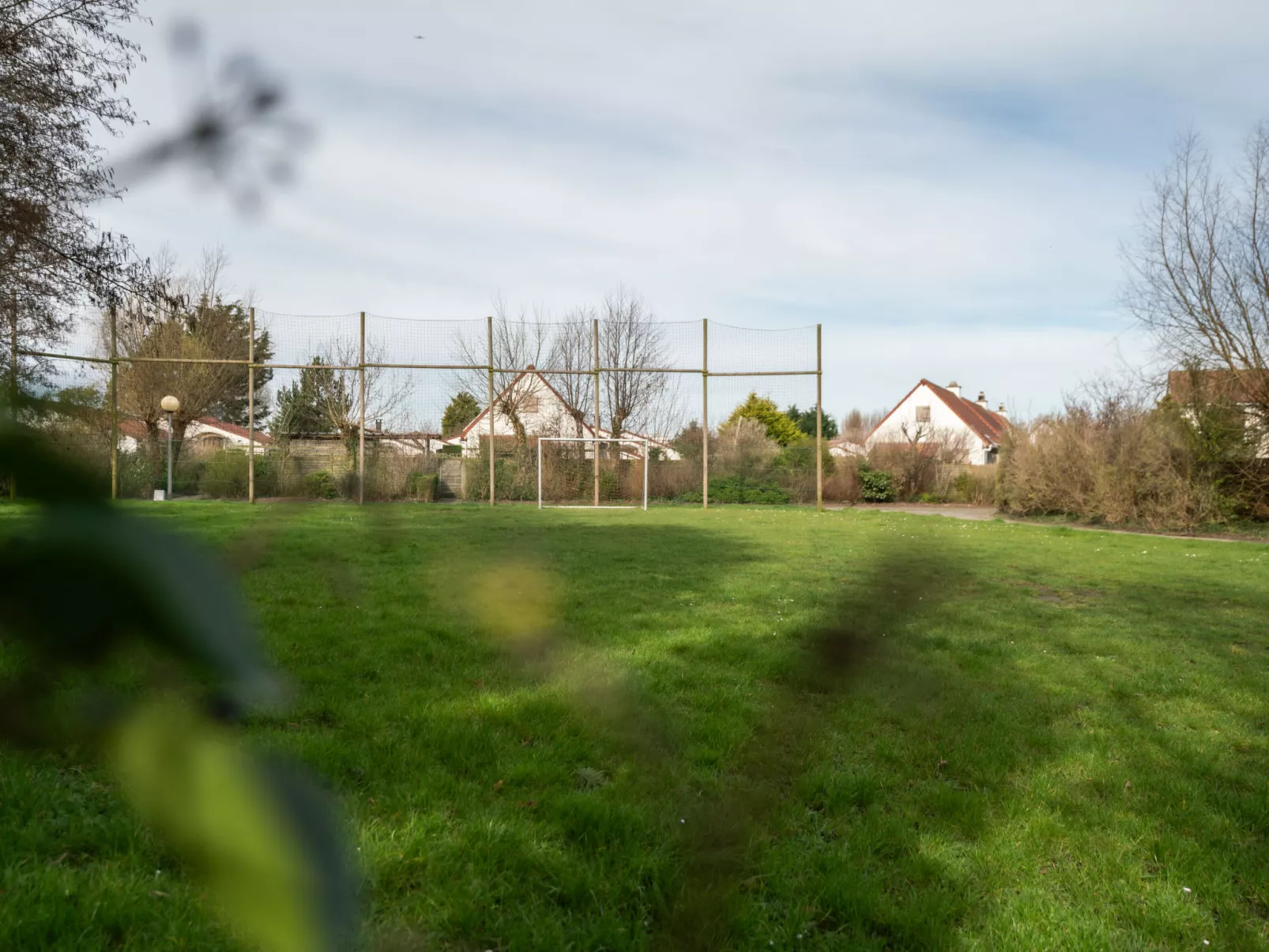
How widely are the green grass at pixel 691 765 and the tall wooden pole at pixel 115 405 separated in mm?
21

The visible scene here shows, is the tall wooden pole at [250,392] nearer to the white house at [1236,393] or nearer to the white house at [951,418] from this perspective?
the white house at [1236,393]

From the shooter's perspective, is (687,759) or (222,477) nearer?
(687,759)

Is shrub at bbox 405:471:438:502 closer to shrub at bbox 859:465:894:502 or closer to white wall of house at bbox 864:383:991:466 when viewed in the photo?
shrub at bbox 859:465:894:502

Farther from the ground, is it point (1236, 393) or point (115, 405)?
point (1236, 393)

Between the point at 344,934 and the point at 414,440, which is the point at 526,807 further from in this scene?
the point at 344,934

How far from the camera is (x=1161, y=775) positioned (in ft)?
9.57

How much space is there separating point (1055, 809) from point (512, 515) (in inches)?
99.8

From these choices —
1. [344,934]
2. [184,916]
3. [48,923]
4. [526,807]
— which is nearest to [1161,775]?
[526,807]

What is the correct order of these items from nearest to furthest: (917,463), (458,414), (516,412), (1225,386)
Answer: (458,414)
(516,412)
(1225,386)
(917,463)

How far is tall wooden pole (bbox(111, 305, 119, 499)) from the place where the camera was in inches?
8.4

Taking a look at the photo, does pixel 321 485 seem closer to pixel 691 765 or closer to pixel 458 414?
pixel 691 765

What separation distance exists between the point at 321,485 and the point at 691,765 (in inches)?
9.1

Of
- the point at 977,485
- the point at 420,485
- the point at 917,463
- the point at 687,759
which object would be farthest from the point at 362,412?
the point at 917,463

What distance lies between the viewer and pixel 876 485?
19719 millimetres
